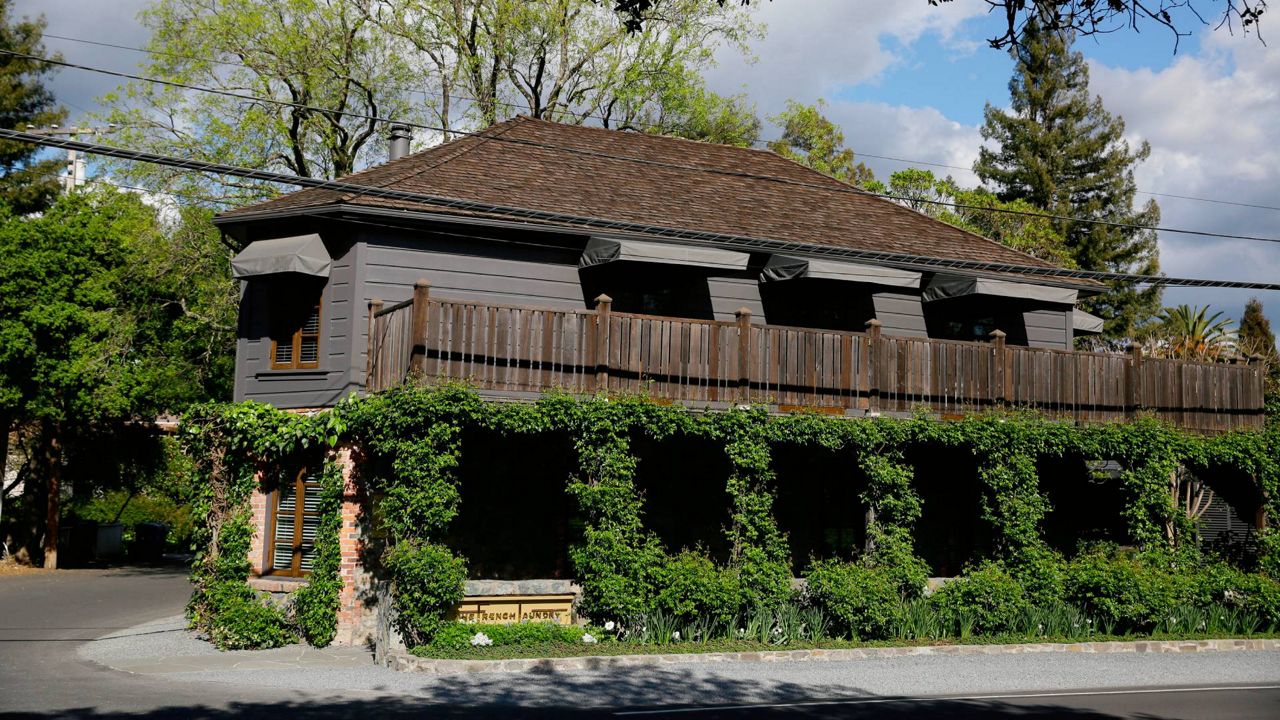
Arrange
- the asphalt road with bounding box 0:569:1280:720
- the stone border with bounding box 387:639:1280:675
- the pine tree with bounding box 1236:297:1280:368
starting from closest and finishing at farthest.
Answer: the asphalt road with bounding box 0:569:1280:720 → the stone border with bounding box 387:639:1280:675 → the pine tree with bounding box 1236:297:1280:368

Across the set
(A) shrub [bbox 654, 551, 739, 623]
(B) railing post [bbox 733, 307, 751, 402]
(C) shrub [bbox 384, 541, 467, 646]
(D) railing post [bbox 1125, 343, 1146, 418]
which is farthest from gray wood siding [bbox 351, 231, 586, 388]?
(D) railing post [bbox 1125, 343, 1146, 418]

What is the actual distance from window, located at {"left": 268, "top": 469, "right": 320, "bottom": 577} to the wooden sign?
119 inches

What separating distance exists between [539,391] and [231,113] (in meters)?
17.9

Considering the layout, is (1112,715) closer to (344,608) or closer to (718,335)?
(718,335)

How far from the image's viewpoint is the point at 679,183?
75.4ft

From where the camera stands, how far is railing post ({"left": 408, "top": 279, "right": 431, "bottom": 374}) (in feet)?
50.7

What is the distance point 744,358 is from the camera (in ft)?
57.7

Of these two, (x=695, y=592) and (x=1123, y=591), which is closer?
(x=695, y=592)

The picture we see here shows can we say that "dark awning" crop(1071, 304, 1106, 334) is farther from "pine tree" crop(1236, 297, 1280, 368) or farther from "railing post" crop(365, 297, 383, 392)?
"pine tree" crop(1236, 297, 1280, 368)

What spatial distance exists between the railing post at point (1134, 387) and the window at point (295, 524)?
1367 centimetres

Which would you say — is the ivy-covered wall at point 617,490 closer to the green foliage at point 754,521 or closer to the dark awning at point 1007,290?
the green foliage at point 754,521

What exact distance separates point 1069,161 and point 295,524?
4641 centimetres

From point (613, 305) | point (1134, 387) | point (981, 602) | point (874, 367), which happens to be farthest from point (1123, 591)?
point (613, 305)

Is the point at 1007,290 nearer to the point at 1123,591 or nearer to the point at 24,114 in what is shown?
the point at 1123,591
